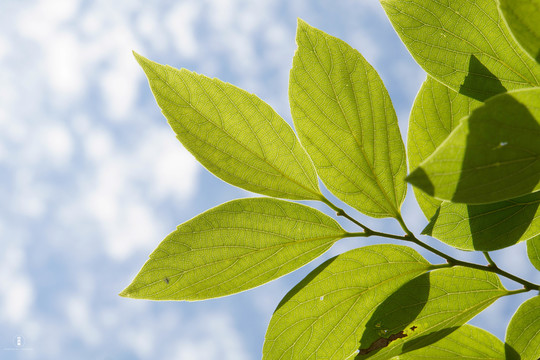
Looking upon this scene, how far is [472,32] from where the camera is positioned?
110 centimetres

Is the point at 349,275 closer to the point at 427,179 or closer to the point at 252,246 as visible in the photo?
the point at 252,246

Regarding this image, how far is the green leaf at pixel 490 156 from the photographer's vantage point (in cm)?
72

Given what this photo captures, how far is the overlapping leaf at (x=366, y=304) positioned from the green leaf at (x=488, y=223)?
0.36 feet

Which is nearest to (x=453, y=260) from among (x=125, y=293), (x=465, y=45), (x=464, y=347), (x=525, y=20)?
(x=464, y=347)

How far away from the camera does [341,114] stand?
3.91 ft

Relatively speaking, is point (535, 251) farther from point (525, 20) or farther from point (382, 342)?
point (525, 20)

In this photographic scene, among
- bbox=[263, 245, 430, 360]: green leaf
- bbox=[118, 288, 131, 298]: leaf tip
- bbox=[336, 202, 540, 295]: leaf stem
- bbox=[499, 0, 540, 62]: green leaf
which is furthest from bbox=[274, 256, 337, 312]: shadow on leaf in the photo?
bbox=[499, 0, 540, 62]: green leaf

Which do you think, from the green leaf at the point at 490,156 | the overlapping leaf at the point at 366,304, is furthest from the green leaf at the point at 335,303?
the green leaf at the point at 490,156

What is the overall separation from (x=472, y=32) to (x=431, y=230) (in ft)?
1.47

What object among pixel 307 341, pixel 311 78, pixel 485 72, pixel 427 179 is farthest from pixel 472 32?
pixel 307 341

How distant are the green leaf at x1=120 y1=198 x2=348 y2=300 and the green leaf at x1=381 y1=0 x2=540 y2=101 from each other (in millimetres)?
457

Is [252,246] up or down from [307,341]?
up

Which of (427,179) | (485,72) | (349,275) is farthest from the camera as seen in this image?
(349,275)

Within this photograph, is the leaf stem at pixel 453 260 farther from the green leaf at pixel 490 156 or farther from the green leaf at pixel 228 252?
the green leaf at pixel 490 156
